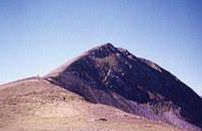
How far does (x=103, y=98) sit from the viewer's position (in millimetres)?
98938

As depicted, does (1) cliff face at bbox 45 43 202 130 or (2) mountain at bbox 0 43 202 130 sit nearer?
(2) mountain at bbox 0 43 202 130

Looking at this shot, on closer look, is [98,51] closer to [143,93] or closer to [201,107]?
[143,93]

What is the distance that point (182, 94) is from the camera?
13400 centimetres

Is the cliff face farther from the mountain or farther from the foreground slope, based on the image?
the foreground slope

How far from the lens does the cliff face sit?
10331cm

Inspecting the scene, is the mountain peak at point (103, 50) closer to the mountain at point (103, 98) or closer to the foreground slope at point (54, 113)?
the mountain at point (103, 98)

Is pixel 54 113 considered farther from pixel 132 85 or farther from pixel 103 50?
pixel 103 50

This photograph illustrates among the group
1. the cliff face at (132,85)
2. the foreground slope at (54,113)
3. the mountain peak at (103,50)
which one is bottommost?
the foreground slope at (54,113)

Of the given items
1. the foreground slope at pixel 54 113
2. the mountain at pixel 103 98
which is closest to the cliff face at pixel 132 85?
the mountain at pixel 103 98

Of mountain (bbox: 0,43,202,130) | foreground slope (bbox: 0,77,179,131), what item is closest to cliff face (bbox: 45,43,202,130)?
mountain (bbox: 0,43,202,130)

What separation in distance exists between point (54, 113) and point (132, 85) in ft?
203

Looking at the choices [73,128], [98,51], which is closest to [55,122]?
[73,128]

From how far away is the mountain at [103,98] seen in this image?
59.1 m

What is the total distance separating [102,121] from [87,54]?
69807 millimetres
